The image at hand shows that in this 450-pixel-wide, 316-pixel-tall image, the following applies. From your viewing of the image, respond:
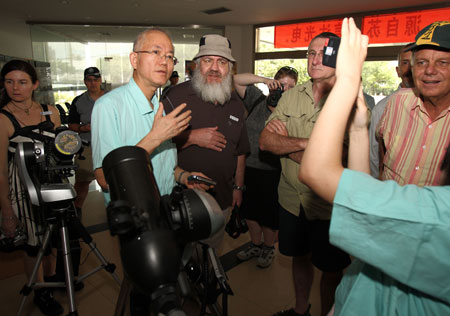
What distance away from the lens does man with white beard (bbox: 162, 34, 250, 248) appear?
1.90 m

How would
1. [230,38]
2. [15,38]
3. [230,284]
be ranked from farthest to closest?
[230,38]
[15,38]
[230,284]

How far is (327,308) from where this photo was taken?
176cm

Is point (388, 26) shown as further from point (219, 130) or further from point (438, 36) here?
point (219, 130)

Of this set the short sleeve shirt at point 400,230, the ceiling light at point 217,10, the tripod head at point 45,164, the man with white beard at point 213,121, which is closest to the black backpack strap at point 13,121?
the tripod head at point 45,164

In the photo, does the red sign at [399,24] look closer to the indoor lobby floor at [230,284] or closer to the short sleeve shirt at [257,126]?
the short sleeve shirt at [257,126]

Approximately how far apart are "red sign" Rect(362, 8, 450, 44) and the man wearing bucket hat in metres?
5.70

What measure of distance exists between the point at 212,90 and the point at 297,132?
2.12 ft

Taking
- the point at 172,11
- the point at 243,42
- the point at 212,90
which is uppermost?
the point at 172,11

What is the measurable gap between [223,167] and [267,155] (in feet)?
2.30

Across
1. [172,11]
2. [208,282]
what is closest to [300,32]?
[172,11]

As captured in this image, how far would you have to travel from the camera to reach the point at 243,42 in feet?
28.0

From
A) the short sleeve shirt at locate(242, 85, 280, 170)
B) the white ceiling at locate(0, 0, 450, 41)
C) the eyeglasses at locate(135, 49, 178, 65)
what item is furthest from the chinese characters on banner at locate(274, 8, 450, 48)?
the eyeglasses at locate(135, 49, 178, 65)

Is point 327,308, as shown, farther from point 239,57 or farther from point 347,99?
point 239,57

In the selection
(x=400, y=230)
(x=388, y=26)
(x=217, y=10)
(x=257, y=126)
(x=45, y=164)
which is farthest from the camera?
(x=217, y=10)
